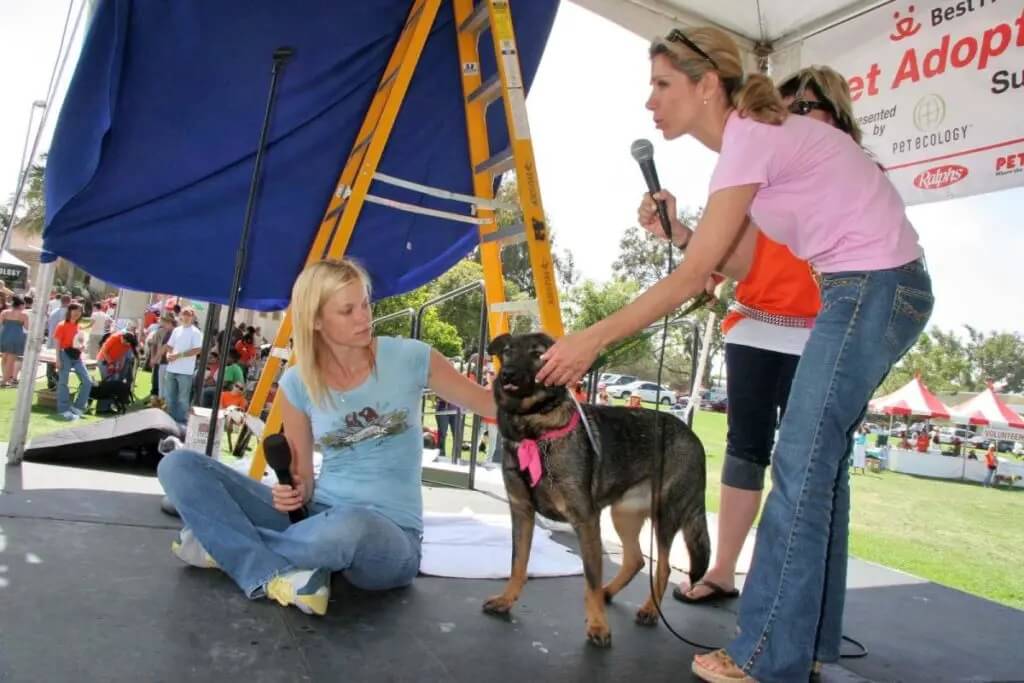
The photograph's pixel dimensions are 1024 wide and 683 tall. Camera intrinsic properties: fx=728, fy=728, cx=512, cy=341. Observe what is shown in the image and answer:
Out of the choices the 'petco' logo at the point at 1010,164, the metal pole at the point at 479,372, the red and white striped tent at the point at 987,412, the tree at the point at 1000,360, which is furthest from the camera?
the tree at the point at 1000,360

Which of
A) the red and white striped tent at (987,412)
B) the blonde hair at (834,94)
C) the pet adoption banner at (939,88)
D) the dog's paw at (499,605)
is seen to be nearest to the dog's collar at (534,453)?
the dog's paw at (499,605)

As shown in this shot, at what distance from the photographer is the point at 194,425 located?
4.06 m

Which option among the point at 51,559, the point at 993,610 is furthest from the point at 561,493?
the point at 993,610

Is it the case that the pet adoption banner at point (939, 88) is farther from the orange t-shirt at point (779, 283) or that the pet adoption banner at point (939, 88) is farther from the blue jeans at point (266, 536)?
the blue jeans at point (266, 536)

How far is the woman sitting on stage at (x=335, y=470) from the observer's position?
243 centimetres

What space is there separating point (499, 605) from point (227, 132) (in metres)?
2.90

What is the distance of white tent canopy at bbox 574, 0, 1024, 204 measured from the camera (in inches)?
133

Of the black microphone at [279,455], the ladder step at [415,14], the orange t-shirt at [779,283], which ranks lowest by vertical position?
the black microphone at [279,455]

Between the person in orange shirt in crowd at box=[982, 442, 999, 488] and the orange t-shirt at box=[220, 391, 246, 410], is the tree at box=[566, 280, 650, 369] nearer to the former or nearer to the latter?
the person in orange shirt in crowd at box=[982, 442, 999, 488]

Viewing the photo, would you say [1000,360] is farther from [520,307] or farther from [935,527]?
[520,307]

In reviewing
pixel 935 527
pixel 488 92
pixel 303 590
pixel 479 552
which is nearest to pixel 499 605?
pixel 303 590

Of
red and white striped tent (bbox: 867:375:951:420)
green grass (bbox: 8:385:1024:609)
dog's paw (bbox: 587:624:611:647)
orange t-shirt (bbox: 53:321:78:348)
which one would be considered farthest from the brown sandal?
red and white striped tent (bbox: 867:375:951:420)

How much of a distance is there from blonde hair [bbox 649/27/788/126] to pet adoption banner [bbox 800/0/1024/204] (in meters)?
1.85

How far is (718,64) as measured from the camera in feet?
6.47
